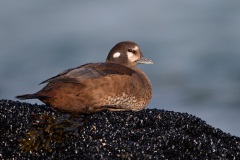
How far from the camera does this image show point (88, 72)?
23.2 ft

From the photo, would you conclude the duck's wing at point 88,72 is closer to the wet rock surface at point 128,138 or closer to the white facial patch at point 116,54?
the wet rock surface at point 128,138

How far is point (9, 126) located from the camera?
6.04 metres

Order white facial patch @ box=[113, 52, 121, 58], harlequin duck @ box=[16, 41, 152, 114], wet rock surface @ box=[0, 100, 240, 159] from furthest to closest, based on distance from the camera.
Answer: white facial patch @ box=[113, 52, 121, 58]
harlequin duck @ box=[16, 41, 152, 114]
wet rock surface @ box=[0, 100, 240, 159]

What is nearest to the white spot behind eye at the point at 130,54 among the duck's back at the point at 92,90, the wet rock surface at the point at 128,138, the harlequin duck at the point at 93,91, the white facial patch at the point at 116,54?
the white facial patch at the point at 116,54

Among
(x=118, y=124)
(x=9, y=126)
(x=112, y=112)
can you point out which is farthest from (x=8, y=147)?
(x=112, y=112)

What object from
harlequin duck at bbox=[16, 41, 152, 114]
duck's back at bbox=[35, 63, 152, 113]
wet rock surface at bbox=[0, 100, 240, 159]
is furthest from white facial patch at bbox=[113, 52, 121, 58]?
wet rock surface at bbox=[0, 100, 240, 159]

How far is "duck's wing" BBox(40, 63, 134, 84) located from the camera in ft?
22.6

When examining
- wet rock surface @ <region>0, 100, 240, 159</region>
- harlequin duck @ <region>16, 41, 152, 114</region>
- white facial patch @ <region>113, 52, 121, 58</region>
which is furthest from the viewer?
white facial patch @ <region>113, 52, 121, 58</region>

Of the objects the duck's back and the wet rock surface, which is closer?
the wet rock surface

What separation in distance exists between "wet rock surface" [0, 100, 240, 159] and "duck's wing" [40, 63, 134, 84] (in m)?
0.41

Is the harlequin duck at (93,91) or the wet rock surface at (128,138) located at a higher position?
the harlequin duck at (93,91)

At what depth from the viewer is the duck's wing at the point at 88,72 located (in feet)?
22.6

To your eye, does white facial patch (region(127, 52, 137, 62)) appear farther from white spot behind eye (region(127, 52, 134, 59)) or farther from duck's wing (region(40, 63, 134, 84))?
duck's wing (region(40, 63, 134, 84))

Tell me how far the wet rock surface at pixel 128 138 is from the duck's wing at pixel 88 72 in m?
0.41
